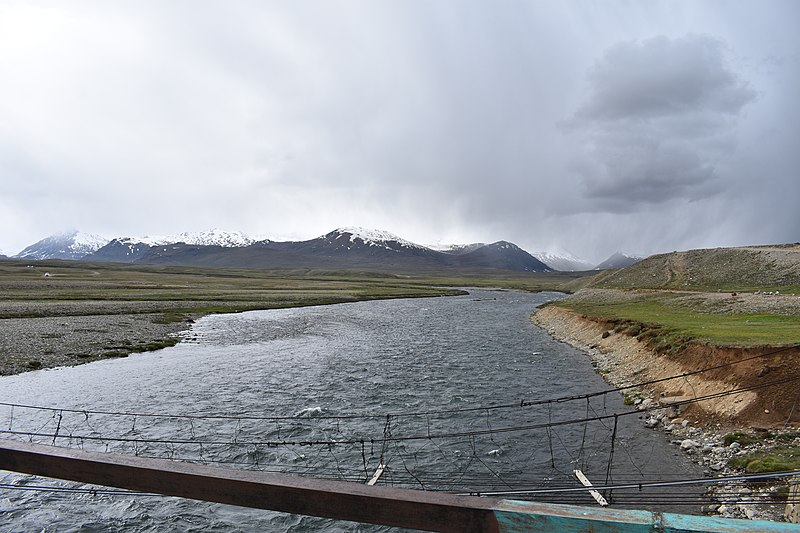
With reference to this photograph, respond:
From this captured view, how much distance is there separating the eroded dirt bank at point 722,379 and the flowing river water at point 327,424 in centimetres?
283

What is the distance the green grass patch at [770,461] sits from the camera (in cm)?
1512

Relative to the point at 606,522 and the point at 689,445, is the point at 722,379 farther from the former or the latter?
the point at 606,522

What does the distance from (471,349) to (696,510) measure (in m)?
31.9

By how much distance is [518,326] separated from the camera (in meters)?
66.2

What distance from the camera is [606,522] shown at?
3564mm

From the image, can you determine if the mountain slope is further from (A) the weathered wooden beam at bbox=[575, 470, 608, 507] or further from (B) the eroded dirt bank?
(A) the weathered wooden beam at bbox=[575, 470, 608, 507]

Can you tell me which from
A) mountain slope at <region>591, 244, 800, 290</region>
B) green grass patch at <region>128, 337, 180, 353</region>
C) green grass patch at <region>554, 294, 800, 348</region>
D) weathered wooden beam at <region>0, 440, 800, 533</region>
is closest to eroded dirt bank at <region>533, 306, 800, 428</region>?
green grass patch at <region>554, 294, 800, 348</region>

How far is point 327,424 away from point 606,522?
71.0 ft

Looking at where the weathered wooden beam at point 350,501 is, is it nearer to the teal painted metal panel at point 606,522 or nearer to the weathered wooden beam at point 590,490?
→ the teal painted metal panel at point 606,522

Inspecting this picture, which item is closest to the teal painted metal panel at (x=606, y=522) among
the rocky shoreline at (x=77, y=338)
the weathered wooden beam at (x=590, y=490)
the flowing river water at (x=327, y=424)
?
the flowing river water at (x=327, y=424)

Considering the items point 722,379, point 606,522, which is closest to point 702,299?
point 722,379

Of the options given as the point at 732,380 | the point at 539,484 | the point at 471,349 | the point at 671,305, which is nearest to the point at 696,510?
the point at 539,484

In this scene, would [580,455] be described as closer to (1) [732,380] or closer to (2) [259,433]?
(1) [732,380]

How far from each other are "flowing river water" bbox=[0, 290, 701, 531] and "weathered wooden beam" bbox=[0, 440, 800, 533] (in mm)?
4602
